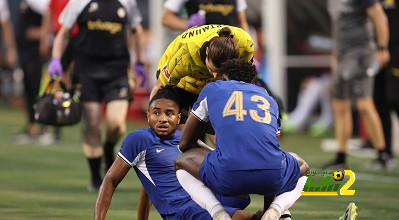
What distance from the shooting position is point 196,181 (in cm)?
753

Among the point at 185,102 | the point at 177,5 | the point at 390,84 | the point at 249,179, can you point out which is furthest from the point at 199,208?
the point at 390,84

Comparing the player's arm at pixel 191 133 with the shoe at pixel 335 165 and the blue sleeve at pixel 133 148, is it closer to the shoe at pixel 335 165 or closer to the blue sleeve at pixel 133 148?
the blue sleeve at pixel 133 148

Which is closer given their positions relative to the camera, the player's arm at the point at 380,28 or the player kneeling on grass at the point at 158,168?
the player kneeling on grass at the point at 158,168

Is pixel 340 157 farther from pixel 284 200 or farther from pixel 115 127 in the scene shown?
pixel 284 200

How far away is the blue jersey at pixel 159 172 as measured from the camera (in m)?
7.75

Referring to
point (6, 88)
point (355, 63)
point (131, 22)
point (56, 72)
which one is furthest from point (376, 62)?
point (6, 88)

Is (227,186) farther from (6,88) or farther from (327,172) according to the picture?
(6,88)

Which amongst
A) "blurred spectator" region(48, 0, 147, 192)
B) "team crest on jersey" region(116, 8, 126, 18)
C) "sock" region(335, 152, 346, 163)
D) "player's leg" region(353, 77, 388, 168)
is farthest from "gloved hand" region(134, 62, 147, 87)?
"player's leg" region(353, 77, 388, 168)

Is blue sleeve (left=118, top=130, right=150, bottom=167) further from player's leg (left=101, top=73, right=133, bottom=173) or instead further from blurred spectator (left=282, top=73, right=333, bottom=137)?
blurred spectator (left=282, top=73, right=333, bottom=137)

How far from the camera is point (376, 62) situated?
14.0 metres

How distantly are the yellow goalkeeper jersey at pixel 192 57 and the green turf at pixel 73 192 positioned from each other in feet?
3.52

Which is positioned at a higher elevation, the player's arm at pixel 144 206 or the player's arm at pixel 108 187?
the player's arm at pixel 108 187

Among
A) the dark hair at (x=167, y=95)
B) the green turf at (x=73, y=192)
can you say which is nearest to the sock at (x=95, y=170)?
the green turf at (x=73, y=192)

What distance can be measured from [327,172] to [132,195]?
284 centimetres
